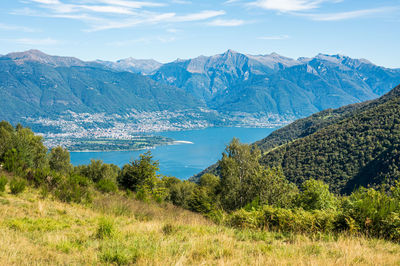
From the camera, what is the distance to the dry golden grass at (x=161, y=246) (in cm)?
455

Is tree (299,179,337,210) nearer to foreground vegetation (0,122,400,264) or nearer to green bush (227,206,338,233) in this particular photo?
foreground vegetation (0,122,400,264)

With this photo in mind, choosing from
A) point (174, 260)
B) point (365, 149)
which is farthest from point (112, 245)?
point (365, 149)

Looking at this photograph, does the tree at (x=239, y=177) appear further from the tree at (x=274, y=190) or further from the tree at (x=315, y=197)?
the tree at (x=315, y=197)

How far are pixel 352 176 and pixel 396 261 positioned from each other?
75.4m

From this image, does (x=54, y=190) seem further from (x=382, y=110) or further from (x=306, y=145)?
(x=382, y=110)

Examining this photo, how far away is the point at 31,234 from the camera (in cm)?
594

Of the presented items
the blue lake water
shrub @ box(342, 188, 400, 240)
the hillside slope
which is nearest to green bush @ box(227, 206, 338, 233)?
shrub @ box(342, 188, 400, 240)

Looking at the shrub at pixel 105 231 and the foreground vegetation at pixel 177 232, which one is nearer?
the foreground vegetation at pixel 177 232

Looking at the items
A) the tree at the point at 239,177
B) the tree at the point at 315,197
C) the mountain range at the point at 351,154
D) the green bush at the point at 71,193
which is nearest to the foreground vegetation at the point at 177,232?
the green bush at the point at 71,193

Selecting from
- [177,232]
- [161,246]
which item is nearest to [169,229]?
[177,232]

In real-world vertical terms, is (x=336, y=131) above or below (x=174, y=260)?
below

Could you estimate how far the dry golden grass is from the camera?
455cm

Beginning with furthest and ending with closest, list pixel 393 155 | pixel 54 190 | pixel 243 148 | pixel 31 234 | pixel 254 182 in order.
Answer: pixel 393 155, pixel 243 148, pixel 254 182, pixel 54 190, pixel 31 234

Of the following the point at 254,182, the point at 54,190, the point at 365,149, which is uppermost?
the point at 54,190
